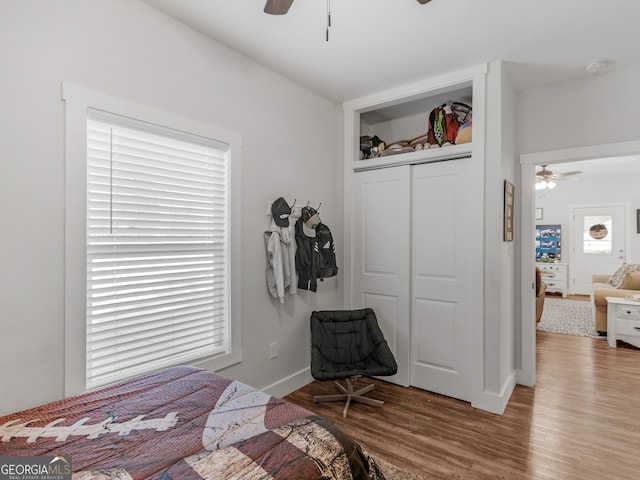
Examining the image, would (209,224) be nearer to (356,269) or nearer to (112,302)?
(112,302)

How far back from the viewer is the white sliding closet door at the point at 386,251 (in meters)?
3.26

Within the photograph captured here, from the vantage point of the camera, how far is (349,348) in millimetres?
3068

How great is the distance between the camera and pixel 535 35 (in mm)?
2346

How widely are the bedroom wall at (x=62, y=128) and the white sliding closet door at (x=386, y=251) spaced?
2.90 feet

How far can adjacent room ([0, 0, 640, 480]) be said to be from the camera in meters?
1.55

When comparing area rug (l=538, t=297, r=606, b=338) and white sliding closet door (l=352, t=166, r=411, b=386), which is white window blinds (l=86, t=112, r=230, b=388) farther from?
area rug (l=538, t=297, r=606, b=338)

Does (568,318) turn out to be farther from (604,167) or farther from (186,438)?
(186,438)

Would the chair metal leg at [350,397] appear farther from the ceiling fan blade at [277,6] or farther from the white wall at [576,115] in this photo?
the ceiling fan blade at [277,6]

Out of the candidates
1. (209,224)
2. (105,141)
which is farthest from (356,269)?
(105,141)

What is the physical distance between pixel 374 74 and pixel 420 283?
1885 mm

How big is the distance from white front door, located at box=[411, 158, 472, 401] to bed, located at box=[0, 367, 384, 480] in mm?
1883

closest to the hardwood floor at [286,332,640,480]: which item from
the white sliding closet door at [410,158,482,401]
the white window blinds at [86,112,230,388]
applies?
the white sliding closet door at [410,158,482,401]

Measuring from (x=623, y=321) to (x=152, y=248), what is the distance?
546 cm

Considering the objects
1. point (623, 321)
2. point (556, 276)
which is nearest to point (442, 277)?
point (623, 321)
